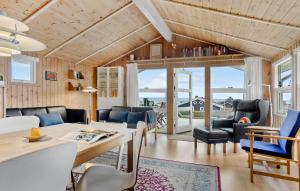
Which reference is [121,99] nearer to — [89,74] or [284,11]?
[89,74]

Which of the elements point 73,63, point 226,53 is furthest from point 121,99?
point 226,53

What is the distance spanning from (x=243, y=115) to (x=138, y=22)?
336 cm

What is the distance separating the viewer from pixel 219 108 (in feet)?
18.6

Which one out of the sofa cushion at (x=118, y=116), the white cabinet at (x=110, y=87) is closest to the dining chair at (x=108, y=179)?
the sofa cushion at (x=118, y=116)

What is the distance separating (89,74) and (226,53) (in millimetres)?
4218

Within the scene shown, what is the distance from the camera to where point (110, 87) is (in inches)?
248

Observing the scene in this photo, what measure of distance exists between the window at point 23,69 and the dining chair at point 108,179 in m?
3.76

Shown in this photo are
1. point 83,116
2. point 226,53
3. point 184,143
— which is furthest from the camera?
point 226,53

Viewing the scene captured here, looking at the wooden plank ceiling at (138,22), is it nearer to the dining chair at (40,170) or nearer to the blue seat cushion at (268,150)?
the blue seat cushion at (268,150)

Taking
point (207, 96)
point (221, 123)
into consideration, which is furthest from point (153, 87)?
point (221, 123)

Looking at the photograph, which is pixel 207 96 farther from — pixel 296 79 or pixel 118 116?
pixel 118 116

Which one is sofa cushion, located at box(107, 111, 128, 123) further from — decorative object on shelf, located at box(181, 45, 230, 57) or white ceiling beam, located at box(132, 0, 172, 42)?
decorative object on shelf, located at box(181, 45, 230, 57)

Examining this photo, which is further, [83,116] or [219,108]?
[219,108]

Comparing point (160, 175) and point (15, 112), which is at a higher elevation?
point (15, 112)
